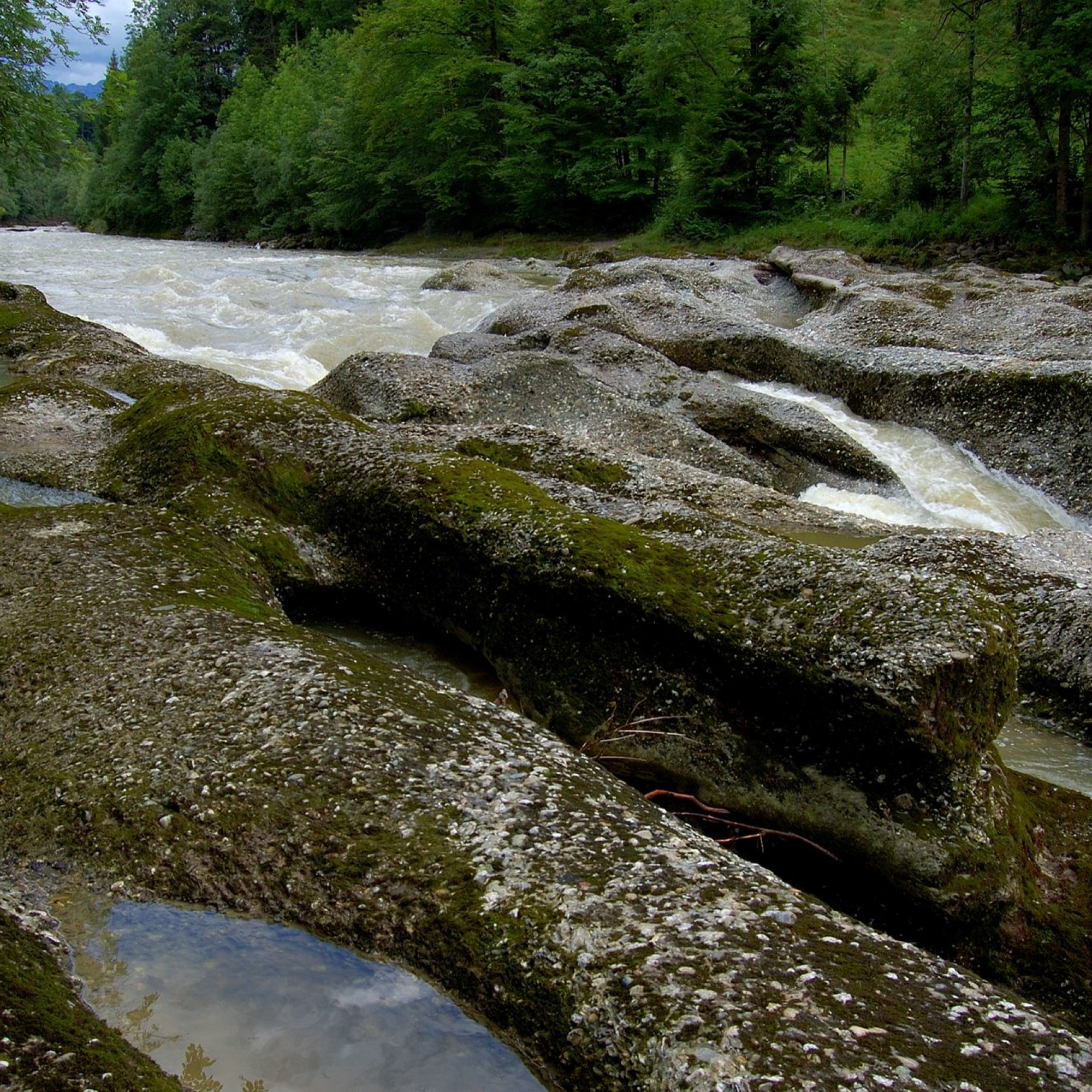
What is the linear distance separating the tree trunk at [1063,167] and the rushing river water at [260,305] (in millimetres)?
15232

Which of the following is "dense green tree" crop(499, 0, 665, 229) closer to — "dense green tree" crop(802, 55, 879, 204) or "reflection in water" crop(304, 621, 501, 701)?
"dense green tree" crop(802, 55, 879, 204)

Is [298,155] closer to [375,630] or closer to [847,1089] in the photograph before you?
[375,630]

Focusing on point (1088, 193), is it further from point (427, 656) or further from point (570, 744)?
point (570, 744)

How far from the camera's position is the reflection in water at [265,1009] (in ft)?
9.01

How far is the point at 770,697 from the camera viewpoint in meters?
4.34

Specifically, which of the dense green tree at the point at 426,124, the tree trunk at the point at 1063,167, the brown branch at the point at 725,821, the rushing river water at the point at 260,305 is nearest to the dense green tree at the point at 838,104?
the tree trunk at the point at 1063,167

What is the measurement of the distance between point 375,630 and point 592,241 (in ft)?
118

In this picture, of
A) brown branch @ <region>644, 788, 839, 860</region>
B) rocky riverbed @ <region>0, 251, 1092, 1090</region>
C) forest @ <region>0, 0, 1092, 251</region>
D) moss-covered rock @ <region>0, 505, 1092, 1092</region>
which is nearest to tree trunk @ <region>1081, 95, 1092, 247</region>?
forest @ <region>0, 0, 1092, 251</region>

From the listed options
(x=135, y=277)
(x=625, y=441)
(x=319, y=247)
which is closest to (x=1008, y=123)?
(x=625, y=441)

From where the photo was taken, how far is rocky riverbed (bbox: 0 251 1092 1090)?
2797mm

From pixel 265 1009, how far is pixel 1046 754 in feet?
16.2

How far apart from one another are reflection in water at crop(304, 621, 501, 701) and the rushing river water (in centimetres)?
801

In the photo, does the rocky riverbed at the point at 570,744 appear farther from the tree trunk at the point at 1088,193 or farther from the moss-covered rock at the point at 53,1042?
the tree trunk at the point at 1088,193

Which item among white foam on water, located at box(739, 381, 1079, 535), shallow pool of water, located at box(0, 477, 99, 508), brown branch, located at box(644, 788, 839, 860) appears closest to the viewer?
brown branch, located at box(644, 788, 839, 860)
